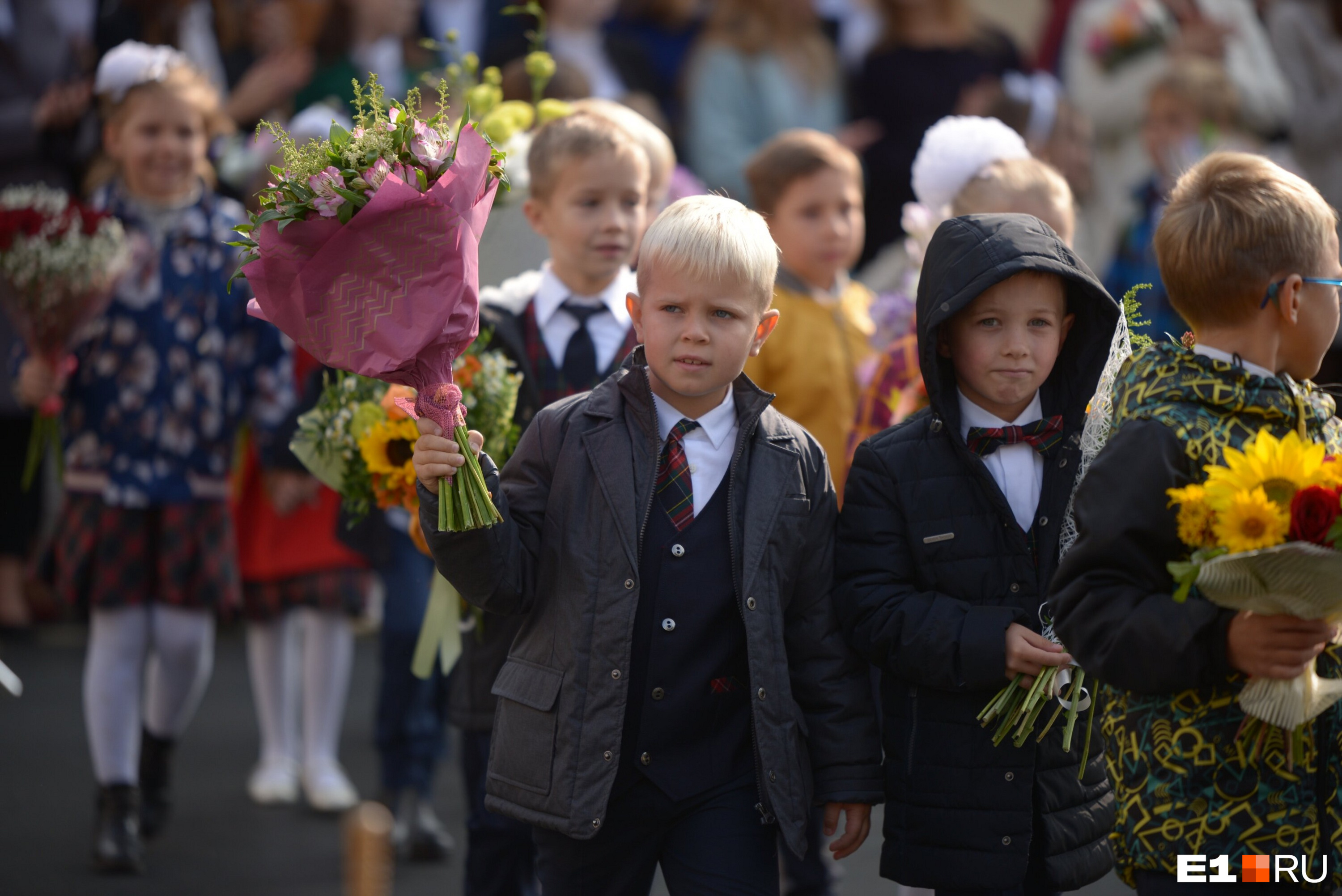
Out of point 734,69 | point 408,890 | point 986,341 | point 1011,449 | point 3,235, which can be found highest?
point 734,69

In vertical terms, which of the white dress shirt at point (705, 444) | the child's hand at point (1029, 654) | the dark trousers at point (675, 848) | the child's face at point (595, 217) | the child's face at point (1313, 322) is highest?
A: the child's face at point (595, 217)

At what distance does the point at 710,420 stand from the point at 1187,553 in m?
1.03

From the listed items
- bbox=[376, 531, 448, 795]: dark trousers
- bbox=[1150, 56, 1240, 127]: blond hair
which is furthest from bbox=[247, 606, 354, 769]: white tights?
A: bbox=[1150, 56, 1240, 127]: blond hair

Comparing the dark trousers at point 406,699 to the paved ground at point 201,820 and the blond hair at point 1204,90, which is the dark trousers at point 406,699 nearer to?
the paved ground at point 201,820

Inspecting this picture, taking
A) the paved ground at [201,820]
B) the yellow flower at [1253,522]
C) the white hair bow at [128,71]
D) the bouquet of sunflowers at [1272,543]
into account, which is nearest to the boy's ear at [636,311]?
the bouquet of sunflowers at [1272,543]

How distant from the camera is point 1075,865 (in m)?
3.22

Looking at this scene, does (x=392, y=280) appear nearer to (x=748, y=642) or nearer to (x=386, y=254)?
(x=386, y=254)

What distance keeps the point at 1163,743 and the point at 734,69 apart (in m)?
5.78

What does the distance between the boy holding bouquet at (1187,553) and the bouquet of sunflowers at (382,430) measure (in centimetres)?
157

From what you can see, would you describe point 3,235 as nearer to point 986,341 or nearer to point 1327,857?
point 986,341

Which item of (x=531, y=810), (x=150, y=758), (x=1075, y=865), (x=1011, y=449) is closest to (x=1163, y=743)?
(x=1075, y=865)

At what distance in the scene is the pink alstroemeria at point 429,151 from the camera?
2.88m

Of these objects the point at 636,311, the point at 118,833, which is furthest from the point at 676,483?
the point at 118,833

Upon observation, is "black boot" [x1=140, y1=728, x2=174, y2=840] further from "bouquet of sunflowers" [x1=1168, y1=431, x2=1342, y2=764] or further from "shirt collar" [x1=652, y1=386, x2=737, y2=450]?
"bouquet of sunflowers" [x1=1168, y1=431, x2=1342, y2=764]
